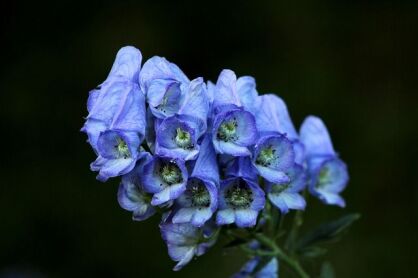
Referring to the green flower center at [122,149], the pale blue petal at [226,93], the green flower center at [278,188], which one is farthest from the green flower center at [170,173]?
the green flower center at [278,188]

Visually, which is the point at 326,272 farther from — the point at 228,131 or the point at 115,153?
the point at 115,153

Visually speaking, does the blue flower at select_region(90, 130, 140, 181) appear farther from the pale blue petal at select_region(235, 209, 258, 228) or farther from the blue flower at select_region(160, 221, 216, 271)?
the pale blue petal at select_region(235, 209, 258, 228)

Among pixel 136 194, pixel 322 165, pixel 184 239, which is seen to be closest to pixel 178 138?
pixel 136 194

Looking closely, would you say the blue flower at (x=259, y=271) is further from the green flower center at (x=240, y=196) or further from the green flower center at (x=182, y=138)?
the green flower center at (x=182, y=138)

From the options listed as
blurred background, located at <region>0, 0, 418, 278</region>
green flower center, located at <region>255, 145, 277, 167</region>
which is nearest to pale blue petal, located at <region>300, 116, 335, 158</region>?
green flower center, located at <region>255, 145, 277, 167</region>

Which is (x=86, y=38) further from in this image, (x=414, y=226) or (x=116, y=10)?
(x=414, y=226)
